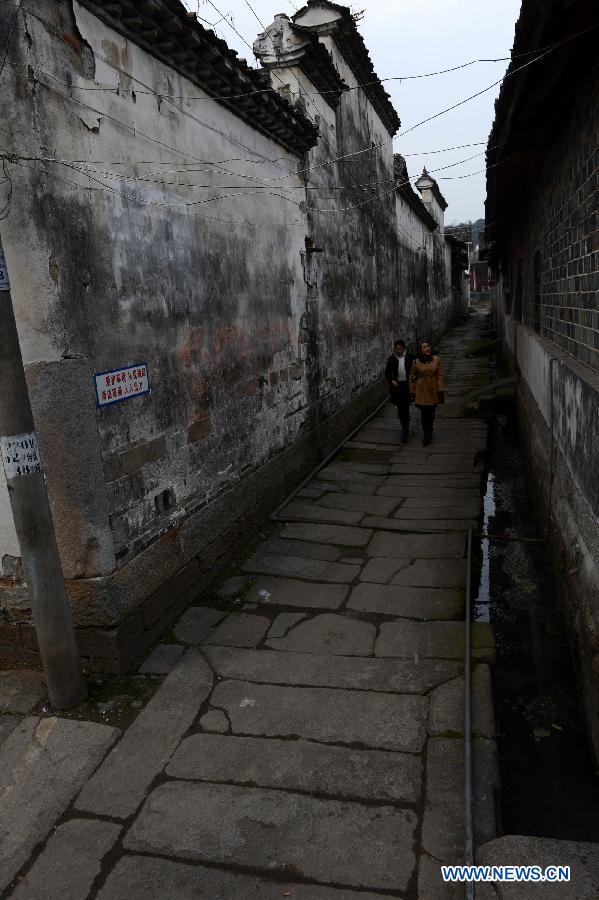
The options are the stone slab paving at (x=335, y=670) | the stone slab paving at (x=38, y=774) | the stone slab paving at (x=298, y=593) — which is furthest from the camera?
the stone slab paving at (x=298, y=593)

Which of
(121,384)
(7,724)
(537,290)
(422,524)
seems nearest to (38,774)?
(7,724)

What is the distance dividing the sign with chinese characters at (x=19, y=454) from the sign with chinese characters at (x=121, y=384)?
610mm

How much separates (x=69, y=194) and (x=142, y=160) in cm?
94

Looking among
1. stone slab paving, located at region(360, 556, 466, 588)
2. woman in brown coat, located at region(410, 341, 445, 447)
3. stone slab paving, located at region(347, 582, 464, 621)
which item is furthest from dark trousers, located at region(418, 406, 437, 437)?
stone slab paving, located at region(347, 582, 464, 621)

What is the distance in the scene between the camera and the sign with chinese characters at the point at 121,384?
12.7ft

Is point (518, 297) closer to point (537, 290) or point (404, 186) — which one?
point (537, 290)

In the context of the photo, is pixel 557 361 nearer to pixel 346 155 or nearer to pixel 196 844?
pixel 196 844

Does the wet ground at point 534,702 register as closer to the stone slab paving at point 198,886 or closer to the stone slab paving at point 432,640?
the stone slab paving at point 432,640

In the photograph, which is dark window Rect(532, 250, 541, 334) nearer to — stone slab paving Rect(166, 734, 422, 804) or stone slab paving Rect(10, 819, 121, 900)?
stone slab paving Rect(166, 734, 422, 804)

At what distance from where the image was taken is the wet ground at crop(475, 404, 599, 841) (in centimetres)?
311

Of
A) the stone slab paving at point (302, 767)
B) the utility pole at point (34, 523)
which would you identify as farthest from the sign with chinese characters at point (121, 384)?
the stone slab paving at point (302, 767)

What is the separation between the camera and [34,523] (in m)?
3.41

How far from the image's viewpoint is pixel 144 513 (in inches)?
172

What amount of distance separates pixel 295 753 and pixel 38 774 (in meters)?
1.30
